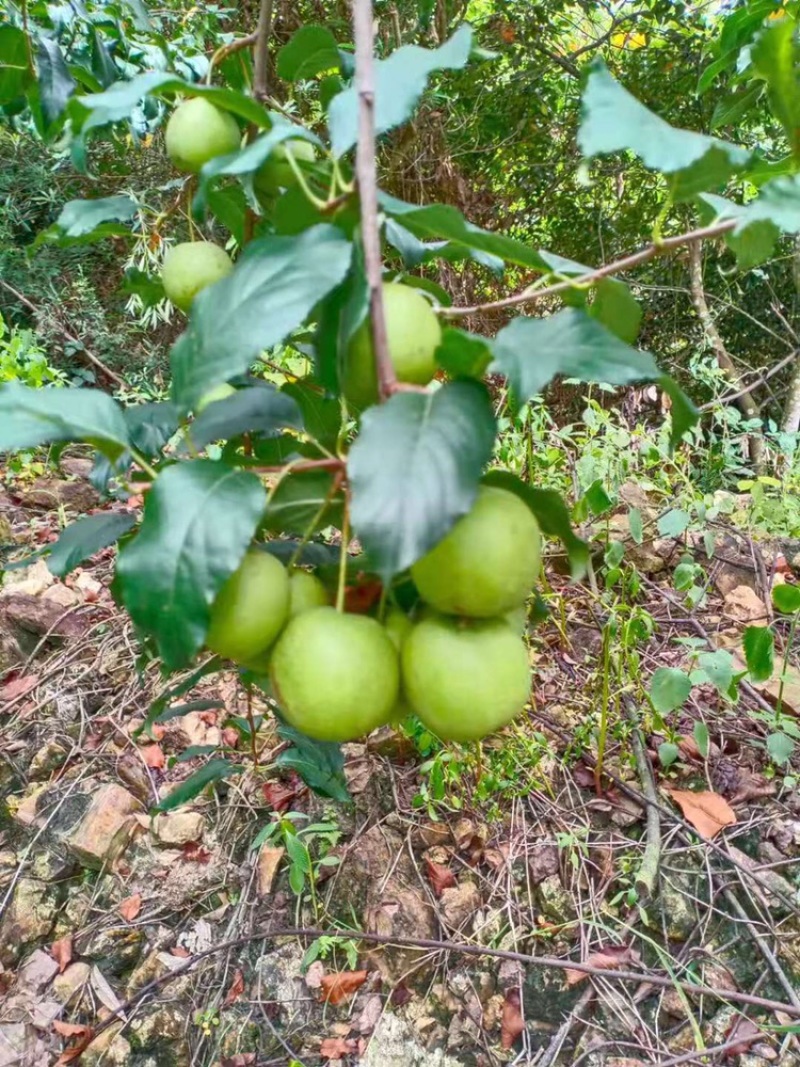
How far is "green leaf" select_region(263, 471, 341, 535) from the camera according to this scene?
0.58 metres

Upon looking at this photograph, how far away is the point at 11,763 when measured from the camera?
169cm

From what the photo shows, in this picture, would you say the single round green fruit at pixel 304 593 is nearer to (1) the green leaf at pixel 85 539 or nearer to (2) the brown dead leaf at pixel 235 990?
(1) the green leaf at pixel 85 539

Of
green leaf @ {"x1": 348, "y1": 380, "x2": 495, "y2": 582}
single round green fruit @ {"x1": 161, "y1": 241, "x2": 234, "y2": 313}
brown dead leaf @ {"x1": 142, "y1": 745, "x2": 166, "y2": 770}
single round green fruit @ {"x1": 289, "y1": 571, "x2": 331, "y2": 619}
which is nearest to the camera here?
green leaf @ {"x1": 348, "y1": 380, "x2": 495, "y2": 582}

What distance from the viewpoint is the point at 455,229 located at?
1.96 ft

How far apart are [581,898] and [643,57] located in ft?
10.6

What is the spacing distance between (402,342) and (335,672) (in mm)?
229

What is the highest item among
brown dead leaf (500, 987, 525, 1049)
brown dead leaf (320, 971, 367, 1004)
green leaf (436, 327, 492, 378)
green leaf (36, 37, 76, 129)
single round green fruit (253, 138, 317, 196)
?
green leaf (36, 37, 76, 129)

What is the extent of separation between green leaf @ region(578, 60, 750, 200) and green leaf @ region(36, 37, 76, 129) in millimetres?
863

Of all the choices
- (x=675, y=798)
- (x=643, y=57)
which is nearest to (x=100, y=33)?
(x=675, y=798)

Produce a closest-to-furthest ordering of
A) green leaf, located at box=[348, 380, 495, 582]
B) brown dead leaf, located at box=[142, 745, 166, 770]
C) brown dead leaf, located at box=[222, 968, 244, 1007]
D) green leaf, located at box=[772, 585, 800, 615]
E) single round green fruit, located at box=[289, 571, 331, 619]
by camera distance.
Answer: green leaf, located at box=[348, 380, 495, 582], single round green fruit, located at box=[289, 571, 331, 619], green leaf, located at box=[772, 585, 800, 615], brown dead leaf, located at box=[222, 968, 244, 1007], brown dead leaf, located at box=[142, 745, 166, 770]

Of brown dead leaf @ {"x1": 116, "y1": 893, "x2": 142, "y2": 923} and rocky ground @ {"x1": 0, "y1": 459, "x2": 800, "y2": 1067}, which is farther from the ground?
rocky ground @ {"x1": 0, "y1": 459, "x2": 800, "y2": 1067}

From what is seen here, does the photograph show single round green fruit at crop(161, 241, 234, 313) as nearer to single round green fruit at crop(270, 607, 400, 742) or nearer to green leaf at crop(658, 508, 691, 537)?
single round green fruit at crop(270, 607, 400, 742)

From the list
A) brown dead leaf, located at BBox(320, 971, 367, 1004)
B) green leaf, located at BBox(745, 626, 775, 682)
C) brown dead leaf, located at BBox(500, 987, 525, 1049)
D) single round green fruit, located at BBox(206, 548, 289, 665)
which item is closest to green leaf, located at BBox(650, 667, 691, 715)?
green leaf, located at BBox(745, 626, 775, 682)

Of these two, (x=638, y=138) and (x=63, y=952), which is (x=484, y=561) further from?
(x=63, y=952)
